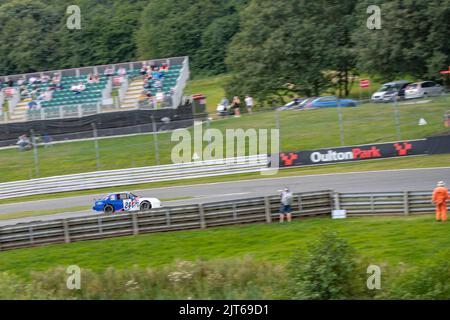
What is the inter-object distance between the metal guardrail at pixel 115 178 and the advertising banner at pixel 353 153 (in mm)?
2572

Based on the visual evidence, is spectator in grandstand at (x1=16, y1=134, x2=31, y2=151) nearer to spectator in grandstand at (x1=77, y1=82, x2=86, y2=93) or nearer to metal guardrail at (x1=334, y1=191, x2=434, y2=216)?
spectator in grandstand at (x1=77, y1=82, x2=86, y2=93)

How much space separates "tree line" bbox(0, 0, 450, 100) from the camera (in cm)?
4409

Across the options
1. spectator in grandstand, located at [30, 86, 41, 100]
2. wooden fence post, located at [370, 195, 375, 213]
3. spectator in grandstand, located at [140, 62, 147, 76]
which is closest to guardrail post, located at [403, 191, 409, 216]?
wooden fence post, located at [370, 195, 375, 213]

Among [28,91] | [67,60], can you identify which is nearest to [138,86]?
[28,91]

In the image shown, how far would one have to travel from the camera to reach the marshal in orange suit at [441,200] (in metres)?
22.4

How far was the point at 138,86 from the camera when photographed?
149 feet

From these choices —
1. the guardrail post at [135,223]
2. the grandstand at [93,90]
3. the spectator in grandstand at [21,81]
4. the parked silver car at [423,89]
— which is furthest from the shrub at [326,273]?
the spectator in grandstand at [21,81]

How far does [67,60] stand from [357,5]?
2638 cm

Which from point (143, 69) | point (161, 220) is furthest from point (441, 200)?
point (143, 69)

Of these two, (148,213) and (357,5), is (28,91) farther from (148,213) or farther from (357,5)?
(148,213)

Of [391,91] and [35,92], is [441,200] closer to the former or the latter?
[391,91]

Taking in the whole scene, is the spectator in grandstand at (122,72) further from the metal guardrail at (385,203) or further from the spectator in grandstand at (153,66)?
the metal guardrail at (385,203)

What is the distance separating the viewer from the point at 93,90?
1791 inches

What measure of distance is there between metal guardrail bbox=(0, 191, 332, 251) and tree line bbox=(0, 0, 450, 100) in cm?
2117
